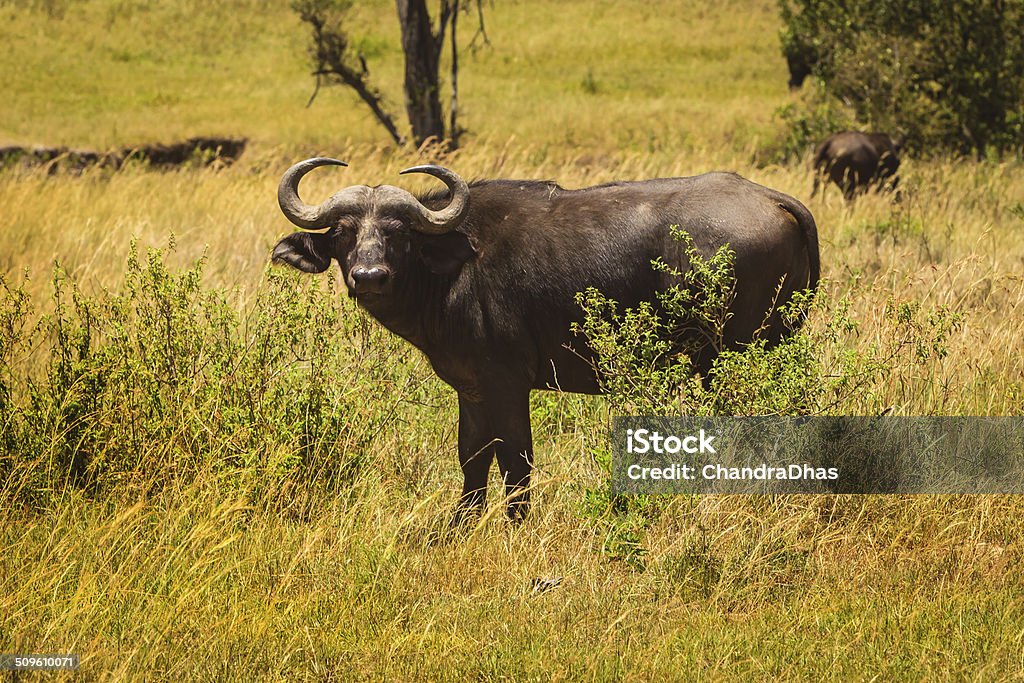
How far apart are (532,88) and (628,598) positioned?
30714mm

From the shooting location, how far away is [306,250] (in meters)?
5.75

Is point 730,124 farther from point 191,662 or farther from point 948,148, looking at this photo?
point 191,662

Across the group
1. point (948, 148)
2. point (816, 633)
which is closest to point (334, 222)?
point (816, 633)

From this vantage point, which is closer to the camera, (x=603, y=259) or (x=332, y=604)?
(x=332, y=604)

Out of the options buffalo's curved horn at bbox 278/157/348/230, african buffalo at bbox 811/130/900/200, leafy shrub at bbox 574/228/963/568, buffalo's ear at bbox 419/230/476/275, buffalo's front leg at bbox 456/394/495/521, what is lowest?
african buffalo at bbox 811/130/900/200

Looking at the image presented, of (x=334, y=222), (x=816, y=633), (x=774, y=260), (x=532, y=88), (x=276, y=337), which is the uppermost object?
(x=334, y=222)

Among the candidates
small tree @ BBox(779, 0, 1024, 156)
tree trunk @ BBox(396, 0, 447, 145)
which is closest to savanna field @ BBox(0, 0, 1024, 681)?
small tree @ BBox(779, 0, 1024, 156)

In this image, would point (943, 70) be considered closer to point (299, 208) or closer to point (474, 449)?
point (474, 449)

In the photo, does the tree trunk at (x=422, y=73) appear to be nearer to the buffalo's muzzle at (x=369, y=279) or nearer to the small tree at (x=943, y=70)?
the small tree at (x=943, y=70)

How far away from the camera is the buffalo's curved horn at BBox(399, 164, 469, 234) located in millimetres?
5395

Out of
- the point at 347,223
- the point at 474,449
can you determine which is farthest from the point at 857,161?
the point at 347,223

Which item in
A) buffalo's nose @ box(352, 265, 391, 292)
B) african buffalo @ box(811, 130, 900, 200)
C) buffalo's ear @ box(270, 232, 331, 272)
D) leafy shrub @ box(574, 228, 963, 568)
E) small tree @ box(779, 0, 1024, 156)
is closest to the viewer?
buffalo's nose @ box(352, 265, 391, 292)

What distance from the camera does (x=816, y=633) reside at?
4383mm

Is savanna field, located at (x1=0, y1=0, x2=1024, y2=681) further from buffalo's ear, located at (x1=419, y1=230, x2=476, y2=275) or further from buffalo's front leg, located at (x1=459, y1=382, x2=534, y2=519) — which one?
buffalo's ear, located at (x1=419, y1=230, x2=476, y2=275)
